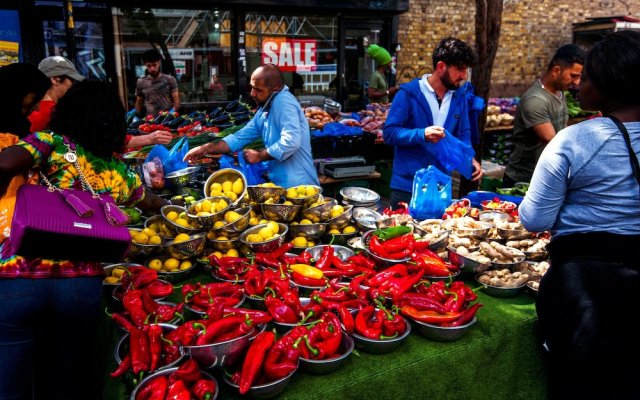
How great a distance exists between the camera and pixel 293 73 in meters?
10.9

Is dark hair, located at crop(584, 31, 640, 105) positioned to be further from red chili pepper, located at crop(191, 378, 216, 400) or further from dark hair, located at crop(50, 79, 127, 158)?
dark hair, located at crop(50, 79, 127, 158)

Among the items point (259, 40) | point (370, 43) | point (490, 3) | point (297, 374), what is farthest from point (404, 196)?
point (370, 43)

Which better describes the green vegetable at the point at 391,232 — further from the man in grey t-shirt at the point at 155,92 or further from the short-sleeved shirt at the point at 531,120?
the man in grey t-shirt at the point at 155,92

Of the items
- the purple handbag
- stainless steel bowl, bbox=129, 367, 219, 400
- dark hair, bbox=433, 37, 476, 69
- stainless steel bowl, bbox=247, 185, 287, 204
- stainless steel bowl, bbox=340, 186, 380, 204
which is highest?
dark hair, bbox=433, 37, 476, 69

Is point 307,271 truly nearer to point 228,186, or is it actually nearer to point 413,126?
point 228,186

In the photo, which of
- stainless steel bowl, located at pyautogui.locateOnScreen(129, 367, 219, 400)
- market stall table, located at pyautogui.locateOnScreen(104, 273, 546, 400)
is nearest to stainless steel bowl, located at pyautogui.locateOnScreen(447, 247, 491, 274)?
market stall table, located at pyautogui.locateOnScreen(104, 273, 546, 400)

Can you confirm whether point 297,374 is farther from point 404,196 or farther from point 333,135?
point 333,135

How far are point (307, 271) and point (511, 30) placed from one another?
13.0 metres

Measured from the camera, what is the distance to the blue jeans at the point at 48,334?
7.18 ft

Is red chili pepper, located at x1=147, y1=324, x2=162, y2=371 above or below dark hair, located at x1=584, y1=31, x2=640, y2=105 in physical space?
below

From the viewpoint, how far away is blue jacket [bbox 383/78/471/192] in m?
4.35

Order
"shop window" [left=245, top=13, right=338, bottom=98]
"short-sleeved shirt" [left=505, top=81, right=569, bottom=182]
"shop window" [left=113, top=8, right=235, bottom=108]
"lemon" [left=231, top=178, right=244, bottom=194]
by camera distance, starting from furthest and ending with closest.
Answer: "shop window" [left=245, top=13, right=338, bottom=98]
"shop window" [left=113, top=8, right=235, bottom=108]
"short-sleeved shirt" [left=505, top=81, right=569, bottom=182]
"lemon" [left=231, top=178, right=244, bottom=194]

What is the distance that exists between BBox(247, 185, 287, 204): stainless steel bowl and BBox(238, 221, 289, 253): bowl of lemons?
232 millimetres

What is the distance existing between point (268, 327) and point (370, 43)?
393 inches
